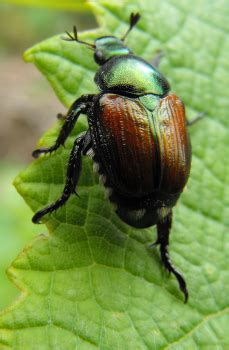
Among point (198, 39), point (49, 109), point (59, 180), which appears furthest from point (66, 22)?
point (59, 180)

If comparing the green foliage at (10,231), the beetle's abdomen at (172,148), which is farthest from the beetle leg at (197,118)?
the green foliage at (10,231)

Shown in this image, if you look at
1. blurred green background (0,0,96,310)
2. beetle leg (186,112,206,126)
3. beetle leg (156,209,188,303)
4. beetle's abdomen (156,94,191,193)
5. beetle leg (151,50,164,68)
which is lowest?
blurred green background (0,0,96,310)

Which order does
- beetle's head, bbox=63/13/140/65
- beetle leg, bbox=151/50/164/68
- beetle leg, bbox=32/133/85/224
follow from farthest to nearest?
beetle leg, bbox=151/50/164/68, beetle's head, bbox=63/13/140/65, beetle leg, bbox=32/133/85/224

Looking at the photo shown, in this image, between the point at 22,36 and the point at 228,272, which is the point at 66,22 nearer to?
the point at 22,36

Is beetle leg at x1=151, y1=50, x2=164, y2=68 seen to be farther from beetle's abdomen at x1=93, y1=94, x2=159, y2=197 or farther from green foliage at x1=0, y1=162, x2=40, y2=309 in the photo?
green foliage at x1=0, y1=162, x2=40, y2=309

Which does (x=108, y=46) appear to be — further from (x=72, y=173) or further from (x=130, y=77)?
(x=72, y=173)

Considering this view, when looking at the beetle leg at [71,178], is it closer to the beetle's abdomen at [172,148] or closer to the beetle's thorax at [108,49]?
the beetle's abdomen at [172,148]

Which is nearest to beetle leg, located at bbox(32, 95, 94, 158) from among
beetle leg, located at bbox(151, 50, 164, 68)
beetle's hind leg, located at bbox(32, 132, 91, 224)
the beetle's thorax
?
beetle's hind leg, located at bbox(32, 132, 91, 224)
